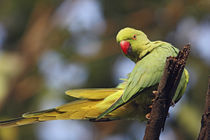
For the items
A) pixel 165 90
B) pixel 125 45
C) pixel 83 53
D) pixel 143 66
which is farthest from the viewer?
pixel 83 53

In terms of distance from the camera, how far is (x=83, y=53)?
7672 millimetres

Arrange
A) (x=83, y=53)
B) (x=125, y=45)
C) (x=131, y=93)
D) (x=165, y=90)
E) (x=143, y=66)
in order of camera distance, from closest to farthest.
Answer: (x=165, y=90)
(x=131, y=93)
(x=143, y=66)
(x=125, y=45)
(x=83, y=53)

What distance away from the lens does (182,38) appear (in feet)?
24.3

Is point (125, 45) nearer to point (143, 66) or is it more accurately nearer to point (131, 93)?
point (143, 66)

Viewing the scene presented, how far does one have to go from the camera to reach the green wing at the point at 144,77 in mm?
3152

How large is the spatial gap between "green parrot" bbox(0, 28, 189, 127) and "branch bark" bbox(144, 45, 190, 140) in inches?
20.2

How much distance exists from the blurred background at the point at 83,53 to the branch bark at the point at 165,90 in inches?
162

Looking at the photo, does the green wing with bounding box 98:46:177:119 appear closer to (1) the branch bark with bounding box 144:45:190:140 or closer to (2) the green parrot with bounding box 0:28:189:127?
(2) the green parrot with bounding box 0:28:189:127

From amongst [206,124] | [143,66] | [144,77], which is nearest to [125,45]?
[143,66]

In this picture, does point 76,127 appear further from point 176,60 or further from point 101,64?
point 176,60

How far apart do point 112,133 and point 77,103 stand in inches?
167

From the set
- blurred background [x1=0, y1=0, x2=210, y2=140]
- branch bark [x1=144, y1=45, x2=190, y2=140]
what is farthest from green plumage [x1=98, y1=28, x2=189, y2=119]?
blurred background [x1=0, y1=0, x2=210, y2=140]

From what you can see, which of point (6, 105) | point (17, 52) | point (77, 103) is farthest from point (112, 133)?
point (77, 103)

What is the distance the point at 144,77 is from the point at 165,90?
0.59m
